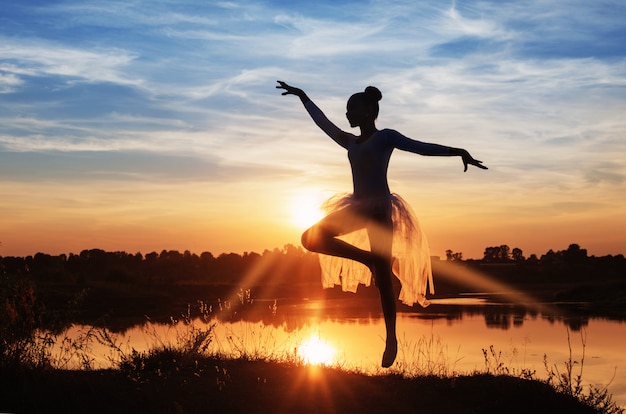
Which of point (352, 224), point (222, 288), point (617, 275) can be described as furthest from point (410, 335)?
point (617, 275)

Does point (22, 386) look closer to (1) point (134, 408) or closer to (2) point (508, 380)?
(1) point (134, 408)

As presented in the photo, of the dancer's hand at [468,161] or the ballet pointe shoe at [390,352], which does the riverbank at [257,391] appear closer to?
the ballet pointe shoe at [390,352]

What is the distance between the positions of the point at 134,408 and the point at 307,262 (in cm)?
5729

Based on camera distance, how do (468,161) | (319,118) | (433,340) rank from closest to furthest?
(468,161) → (319,118) → (433,340)

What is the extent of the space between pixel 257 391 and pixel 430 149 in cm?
303

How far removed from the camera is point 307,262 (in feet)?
209

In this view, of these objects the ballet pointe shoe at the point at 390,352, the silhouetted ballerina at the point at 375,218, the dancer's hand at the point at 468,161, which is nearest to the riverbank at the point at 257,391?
the ballet pointe shoe at the point at 390,352

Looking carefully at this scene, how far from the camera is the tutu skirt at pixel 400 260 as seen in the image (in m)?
7.47

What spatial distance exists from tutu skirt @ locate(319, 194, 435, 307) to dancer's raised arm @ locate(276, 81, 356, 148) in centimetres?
63

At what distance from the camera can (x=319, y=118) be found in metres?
7.64

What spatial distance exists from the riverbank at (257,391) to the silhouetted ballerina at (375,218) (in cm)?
64

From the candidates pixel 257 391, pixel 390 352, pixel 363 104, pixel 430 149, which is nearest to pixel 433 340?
pixel 390 352

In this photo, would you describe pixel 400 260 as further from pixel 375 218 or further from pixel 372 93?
pixel 372 93

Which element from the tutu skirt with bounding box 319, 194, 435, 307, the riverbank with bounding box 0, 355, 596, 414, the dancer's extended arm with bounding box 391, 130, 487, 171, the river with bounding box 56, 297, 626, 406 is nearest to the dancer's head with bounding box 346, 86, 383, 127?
the dancer's extended arm with bounding box 391, 130, 487, 171
